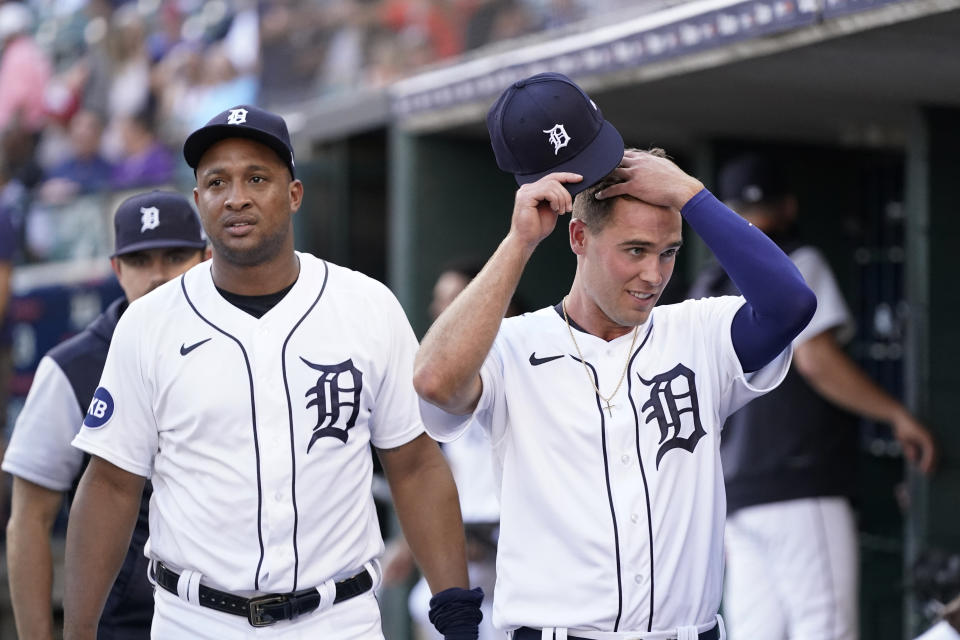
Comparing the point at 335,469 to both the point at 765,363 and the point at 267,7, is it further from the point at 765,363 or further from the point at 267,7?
the point at 267,7

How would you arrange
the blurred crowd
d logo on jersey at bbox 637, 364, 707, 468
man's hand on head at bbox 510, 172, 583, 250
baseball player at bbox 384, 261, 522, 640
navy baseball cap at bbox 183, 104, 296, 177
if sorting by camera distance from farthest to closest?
1. the blurred crowd
2. baseball player at bbox 384, 261, 522, 640
3. navy baseball cap at bbox 183, 104, 296, 177
4. d logo on jersey at bbox 637, 364, 707, 468
5. man's hand on head at bbox 510, 172, 583, 250

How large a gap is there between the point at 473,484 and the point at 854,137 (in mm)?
2306

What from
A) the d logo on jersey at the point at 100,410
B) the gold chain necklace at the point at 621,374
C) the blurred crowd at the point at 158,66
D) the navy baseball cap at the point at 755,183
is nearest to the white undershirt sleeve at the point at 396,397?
→ the gold chain necklace at the point at 621,374

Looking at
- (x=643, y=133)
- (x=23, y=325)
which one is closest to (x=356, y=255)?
(x=643, y=133)

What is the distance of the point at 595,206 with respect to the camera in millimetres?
2758

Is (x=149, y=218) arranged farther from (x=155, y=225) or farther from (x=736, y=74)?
(x=736, y=74)

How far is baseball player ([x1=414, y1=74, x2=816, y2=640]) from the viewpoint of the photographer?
266 centimetres

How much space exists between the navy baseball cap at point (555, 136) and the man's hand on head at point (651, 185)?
45mm

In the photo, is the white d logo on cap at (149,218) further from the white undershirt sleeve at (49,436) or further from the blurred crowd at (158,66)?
the blurred crowd at (158,66)

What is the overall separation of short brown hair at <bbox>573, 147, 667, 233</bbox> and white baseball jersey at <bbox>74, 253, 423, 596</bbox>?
1.92 feet

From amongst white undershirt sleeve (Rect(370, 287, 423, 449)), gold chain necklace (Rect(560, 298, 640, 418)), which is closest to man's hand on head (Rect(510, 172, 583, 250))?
gold chain necklace (Rect(560, 298, 640, 418))

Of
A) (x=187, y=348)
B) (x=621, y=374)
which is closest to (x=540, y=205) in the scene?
(x=621, y=374)

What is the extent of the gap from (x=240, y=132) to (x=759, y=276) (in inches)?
46.1

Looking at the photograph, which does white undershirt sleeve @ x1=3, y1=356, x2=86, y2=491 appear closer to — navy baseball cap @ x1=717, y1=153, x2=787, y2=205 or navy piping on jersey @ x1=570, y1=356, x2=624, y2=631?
navy piping on jersey @ x1=570, y1=356, x2=624, y2=631
